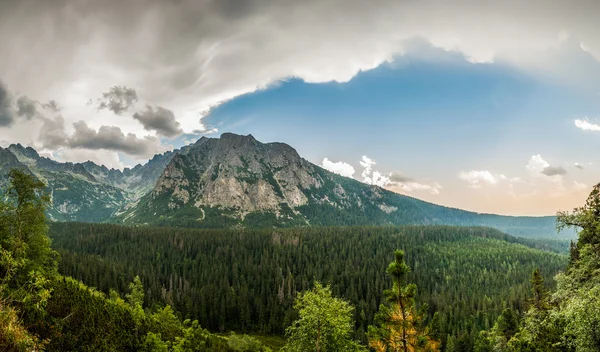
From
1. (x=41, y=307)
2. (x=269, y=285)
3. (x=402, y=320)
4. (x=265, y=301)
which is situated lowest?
(x=265, y=301)

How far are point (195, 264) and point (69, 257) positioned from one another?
2614 inches

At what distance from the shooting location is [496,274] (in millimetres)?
195750

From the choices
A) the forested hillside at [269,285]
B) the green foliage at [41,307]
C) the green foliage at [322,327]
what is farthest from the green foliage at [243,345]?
the green foliage at [322,327]


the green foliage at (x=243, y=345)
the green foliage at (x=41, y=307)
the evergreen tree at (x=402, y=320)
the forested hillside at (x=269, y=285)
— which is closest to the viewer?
the evergreen tree at (x=402, y=320)

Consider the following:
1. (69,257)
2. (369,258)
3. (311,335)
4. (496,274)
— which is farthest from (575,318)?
(496,274)

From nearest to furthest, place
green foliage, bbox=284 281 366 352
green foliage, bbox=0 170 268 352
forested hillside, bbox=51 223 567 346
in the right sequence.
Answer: green foliage, bbox=0 170 268 352 → green foliage, bbox=284 281 366 352 → forested hillside, bbox=51 223 567 346

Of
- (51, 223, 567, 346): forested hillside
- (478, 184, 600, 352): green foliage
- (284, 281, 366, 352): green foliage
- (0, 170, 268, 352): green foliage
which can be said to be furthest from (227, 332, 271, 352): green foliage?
(478, 184, 600, 352): green foliage

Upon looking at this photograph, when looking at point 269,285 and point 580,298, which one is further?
point 269,285

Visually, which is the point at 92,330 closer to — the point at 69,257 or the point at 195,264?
the point at 69,257

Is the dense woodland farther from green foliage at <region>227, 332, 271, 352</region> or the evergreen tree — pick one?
green foliage at <region>227, 332, 271, 352</region>

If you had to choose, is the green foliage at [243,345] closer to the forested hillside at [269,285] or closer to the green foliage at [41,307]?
the forested hillside at [269,285]

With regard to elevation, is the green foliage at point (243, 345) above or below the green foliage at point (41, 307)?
below

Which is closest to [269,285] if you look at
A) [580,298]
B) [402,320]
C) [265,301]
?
[265,301]

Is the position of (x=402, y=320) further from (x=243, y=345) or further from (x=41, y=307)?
(x=243, y=345)
